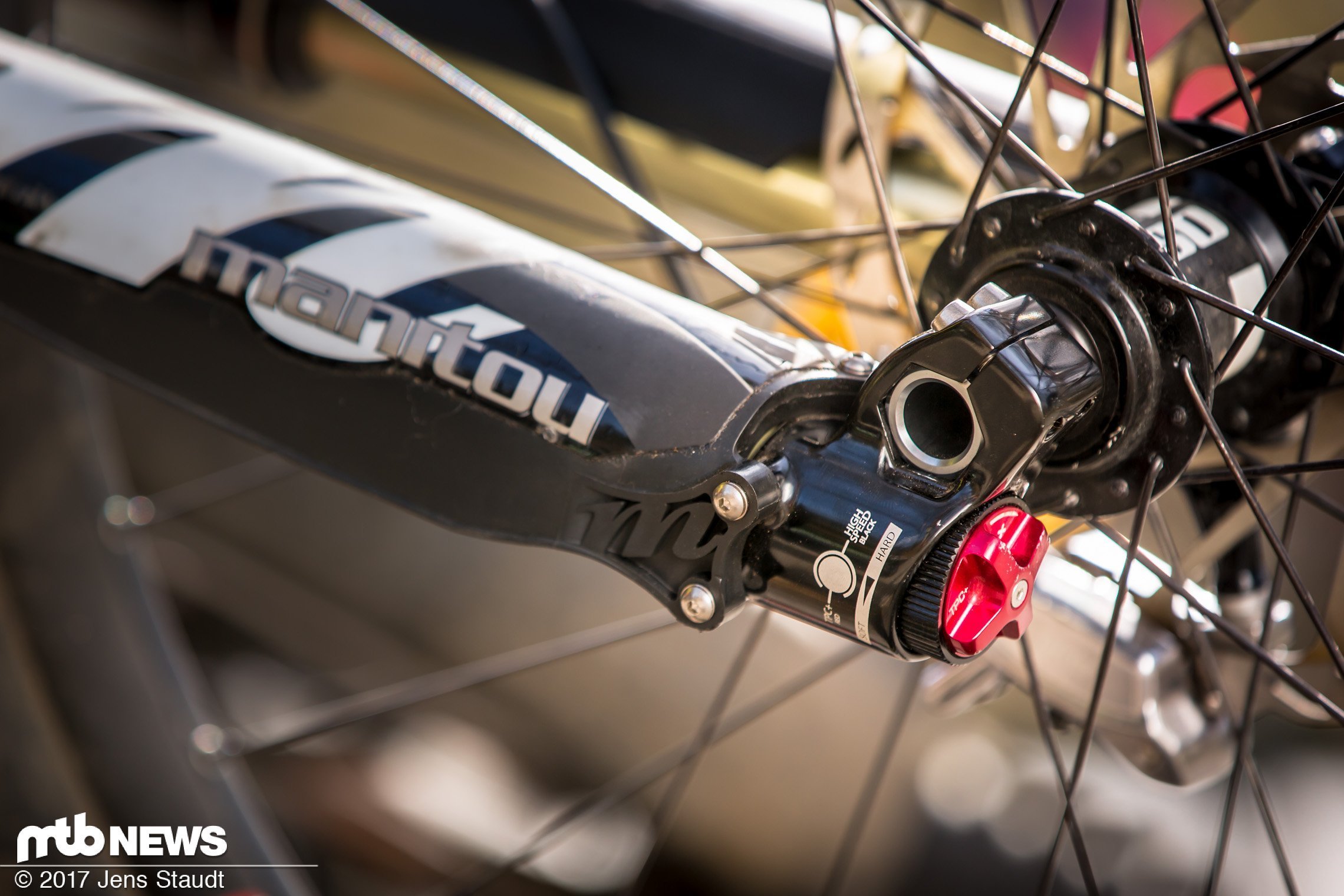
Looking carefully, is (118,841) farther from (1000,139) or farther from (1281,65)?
(1281,65)

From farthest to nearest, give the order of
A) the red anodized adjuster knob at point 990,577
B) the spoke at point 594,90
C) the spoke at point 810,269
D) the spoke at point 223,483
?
the spoke at point 223,483, the spoke at point 594,90, the spoke at point 810,269, the red anodized adjuster knob at point 990,577

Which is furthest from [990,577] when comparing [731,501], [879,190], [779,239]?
[779,239]

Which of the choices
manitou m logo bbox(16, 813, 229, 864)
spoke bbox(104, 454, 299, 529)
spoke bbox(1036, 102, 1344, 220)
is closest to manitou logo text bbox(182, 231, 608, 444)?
spoke bbox(1036, 102, 1344, 220)

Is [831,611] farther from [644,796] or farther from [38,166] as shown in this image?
[644,796]

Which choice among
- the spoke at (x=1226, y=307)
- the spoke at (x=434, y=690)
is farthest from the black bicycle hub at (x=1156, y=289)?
the spoke at (x=434, y=690)

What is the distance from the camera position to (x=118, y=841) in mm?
750

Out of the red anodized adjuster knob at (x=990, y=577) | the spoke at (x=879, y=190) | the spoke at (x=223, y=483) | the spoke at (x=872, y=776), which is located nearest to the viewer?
the red anodized adjuster knob at (x=990, y=577)

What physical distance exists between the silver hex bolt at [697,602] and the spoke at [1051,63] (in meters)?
0.30

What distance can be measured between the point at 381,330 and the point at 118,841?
478 mm

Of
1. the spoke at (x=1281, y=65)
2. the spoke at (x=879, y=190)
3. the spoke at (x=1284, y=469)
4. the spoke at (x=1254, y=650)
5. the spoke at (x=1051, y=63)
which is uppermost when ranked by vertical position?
the spoke at (x=1051, y=63)

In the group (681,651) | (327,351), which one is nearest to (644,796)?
(681,651)

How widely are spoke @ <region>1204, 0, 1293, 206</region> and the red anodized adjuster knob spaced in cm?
20

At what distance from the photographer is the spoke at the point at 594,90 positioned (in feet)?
2.63

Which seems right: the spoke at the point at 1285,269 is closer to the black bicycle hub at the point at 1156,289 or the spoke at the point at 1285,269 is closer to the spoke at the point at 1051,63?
the black bicycle hub at the point at 1156,289
